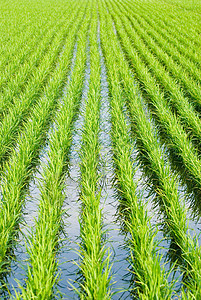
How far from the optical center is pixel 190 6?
18.3m

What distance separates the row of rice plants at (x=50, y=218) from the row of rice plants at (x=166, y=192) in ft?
3.08

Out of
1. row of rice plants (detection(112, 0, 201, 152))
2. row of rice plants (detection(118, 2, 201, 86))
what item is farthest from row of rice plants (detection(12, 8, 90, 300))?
row of rice plants (detection(118, 2, 201, 86))

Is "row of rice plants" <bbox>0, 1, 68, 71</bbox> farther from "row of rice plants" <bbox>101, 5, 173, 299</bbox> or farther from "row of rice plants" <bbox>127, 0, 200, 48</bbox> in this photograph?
"row of rice plants" <bbox>127, 0, 200, 48</bbox>

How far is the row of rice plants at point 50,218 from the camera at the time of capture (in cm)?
235

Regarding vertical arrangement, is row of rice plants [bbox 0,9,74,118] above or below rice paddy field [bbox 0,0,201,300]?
above

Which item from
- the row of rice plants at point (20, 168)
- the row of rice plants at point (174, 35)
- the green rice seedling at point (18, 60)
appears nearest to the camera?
the row of rice plants at point (20, 168)

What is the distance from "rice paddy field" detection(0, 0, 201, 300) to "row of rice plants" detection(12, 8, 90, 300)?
14 mm

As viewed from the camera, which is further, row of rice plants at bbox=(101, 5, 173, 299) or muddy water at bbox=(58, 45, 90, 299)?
muddy water at bbox=(58, 45, 90, 299)

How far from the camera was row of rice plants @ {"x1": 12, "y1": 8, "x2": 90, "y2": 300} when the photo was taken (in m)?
2.35

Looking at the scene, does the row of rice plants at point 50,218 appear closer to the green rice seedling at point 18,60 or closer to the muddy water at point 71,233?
the muddy water at point 71,233

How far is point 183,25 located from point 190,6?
6.39 meters

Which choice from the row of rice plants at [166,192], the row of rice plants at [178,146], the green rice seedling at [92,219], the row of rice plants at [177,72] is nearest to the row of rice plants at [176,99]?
the row of rice plants at [177,72]

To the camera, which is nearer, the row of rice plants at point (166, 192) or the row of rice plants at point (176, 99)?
the row of rice plants at point (166, 192)

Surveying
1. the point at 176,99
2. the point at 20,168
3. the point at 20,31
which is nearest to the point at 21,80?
the point at 176,99
